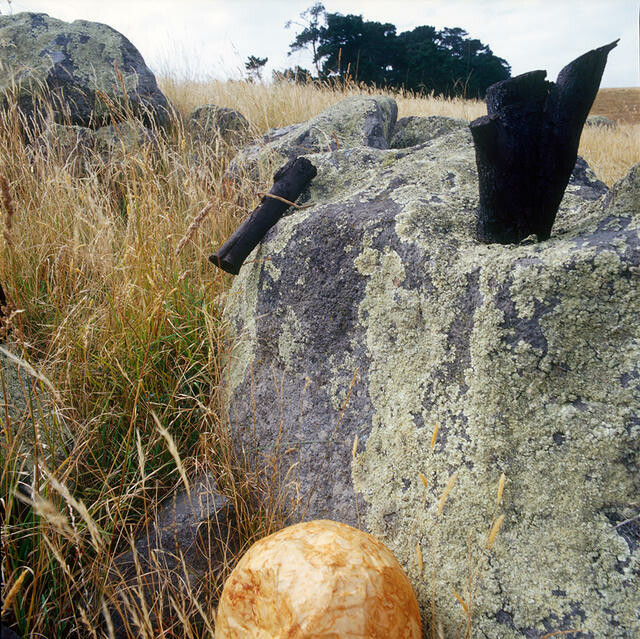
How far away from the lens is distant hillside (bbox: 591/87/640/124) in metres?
17.7

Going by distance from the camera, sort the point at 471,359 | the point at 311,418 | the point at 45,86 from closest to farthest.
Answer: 1. the point at 471,359
2. the point at 311,418
3. the point at 45,86

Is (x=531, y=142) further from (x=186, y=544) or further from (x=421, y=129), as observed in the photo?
(x=421, y=129)

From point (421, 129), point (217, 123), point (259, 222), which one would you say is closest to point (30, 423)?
point (259, 222)

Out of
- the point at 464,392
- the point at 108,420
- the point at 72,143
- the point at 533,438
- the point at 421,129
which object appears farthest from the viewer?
the point at 72,143

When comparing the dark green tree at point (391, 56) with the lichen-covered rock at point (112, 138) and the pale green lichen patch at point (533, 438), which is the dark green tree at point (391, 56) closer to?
the lichen-covered rock at point (112, 138)

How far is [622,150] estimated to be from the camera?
24.1ft

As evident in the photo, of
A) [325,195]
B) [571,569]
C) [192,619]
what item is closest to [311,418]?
[192,619]

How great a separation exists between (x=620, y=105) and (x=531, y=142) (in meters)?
24.3

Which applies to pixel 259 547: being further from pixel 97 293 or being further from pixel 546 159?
pixel 97 293

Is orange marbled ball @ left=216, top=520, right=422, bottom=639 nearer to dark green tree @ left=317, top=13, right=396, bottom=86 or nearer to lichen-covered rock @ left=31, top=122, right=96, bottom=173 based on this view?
lichen-covered rock @ left=31, top=122, right=96, bottom=173

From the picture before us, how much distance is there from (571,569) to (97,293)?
8.07ft

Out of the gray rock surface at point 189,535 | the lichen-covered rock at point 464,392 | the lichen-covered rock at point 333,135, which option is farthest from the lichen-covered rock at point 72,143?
the gray rock surface at point 189,535

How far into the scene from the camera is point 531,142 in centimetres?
148

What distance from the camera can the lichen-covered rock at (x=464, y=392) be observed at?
1205 mm
